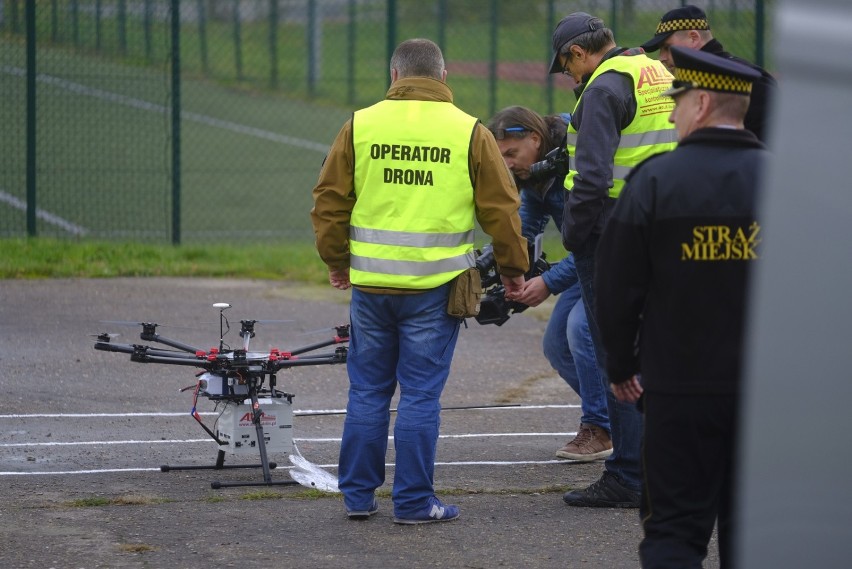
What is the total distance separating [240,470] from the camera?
6.46m

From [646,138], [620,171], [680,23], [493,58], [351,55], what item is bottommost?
[620,171]

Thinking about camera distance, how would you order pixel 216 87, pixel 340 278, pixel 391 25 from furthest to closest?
pixel 216 87
pixel 391 25
pixel 340 278

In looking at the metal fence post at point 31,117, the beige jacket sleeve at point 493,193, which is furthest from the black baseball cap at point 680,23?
the metal fence post at point 31,117

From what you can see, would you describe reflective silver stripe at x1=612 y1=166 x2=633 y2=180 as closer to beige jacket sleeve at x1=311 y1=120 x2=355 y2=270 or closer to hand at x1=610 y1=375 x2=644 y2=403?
beige jacket sleeve at x1=311 y1=120 x2=355 y2=270

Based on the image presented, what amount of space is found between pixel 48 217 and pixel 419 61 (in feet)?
28.5

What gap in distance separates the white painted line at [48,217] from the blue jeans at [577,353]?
288 inches

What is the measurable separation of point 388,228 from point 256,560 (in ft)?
4.71

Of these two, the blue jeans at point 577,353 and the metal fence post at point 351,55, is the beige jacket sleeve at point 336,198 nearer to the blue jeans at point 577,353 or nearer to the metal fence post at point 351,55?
the blue jeans at point 577,353

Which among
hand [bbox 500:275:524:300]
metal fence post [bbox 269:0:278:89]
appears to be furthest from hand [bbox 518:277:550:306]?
metal fence post [bbox 269:0:278:89]

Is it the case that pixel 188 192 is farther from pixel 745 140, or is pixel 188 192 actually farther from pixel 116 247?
pixel 745 140

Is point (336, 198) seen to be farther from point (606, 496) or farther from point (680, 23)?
point (680, 23)

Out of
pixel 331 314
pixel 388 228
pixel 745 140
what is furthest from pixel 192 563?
pixel 331 314

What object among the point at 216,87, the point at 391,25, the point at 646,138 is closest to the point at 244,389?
the point at 646,138

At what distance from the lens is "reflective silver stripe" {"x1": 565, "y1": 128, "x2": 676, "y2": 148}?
19.1ft
